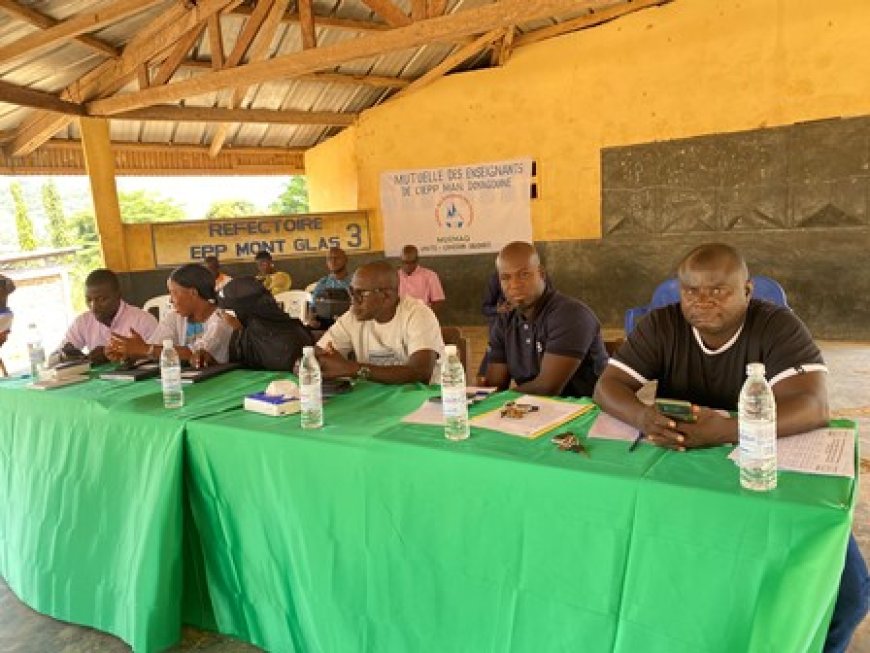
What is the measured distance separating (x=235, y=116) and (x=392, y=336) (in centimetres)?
648

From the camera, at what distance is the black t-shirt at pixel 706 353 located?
205 centimetres

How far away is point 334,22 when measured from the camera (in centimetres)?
703

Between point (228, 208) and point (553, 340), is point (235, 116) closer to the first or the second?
point (553, 340)

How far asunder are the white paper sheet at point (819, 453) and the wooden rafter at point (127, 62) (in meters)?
5.95

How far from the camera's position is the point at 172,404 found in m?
2.54

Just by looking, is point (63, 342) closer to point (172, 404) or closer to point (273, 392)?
point (172, 404)

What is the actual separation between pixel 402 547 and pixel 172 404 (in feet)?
3.78

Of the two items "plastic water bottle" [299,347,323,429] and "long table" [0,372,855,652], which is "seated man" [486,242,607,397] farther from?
"plastic water bottle" [299,347,323,429]

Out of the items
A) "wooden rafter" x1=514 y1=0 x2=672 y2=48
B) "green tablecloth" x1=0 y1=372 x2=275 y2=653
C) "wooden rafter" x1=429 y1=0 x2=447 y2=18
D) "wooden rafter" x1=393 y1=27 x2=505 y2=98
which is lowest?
"green tablecloth" x1=0 y1=372 x2=275 y2=653

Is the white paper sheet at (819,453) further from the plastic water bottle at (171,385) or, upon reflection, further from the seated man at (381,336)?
the plastic water bottle at (171,385)

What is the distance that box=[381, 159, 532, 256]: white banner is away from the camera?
847 centimetres

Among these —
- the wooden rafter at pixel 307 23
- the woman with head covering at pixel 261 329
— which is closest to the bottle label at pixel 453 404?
the woman with head covering at pixel 261 329

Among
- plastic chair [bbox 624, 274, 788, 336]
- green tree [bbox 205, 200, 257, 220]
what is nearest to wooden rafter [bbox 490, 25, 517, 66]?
plastic chair [bbox 624, 274, 788, 336]

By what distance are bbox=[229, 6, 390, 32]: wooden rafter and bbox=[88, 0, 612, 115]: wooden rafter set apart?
0.78 metres
